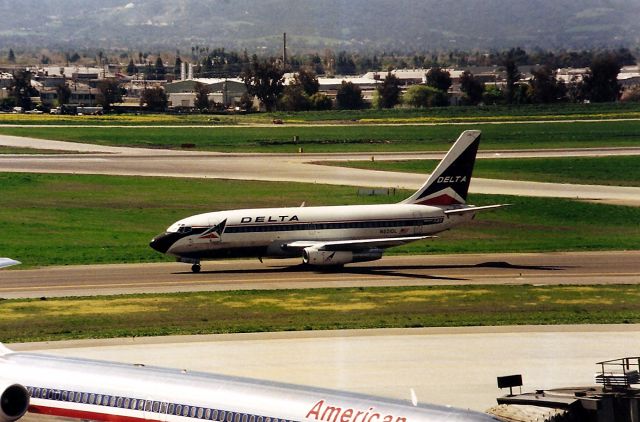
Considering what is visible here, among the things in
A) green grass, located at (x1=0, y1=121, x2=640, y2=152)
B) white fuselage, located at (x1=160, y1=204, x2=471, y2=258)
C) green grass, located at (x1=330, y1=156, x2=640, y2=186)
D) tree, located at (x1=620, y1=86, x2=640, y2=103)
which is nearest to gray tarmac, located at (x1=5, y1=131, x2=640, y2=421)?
white fuselage, located at (x1=160, y1=204, x2=471, y2=258)

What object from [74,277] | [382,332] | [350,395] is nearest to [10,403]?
[350,395]

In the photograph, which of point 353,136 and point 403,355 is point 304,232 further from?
point 353,136

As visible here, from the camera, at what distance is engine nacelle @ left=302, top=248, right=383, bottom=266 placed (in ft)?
227

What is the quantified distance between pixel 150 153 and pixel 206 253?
227 feet

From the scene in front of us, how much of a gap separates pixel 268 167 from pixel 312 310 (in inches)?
2609

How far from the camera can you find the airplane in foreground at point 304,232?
69.7 metres

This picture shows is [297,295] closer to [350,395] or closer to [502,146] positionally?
[350,395]

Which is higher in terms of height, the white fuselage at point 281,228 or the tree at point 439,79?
the tree at point 439,79

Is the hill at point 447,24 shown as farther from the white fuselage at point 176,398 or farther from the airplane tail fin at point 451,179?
the white fuselage at point 176,398

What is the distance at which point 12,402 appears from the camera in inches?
1241

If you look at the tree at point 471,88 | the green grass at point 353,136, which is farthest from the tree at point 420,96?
the green grass at point 353,136

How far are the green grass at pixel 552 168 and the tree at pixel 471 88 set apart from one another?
186ft

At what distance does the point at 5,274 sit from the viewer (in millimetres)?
68750

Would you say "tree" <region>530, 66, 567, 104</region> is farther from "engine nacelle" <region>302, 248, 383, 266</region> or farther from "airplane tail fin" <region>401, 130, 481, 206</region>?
"engine nacelle" <region>302, 248, 383, 266</region>
